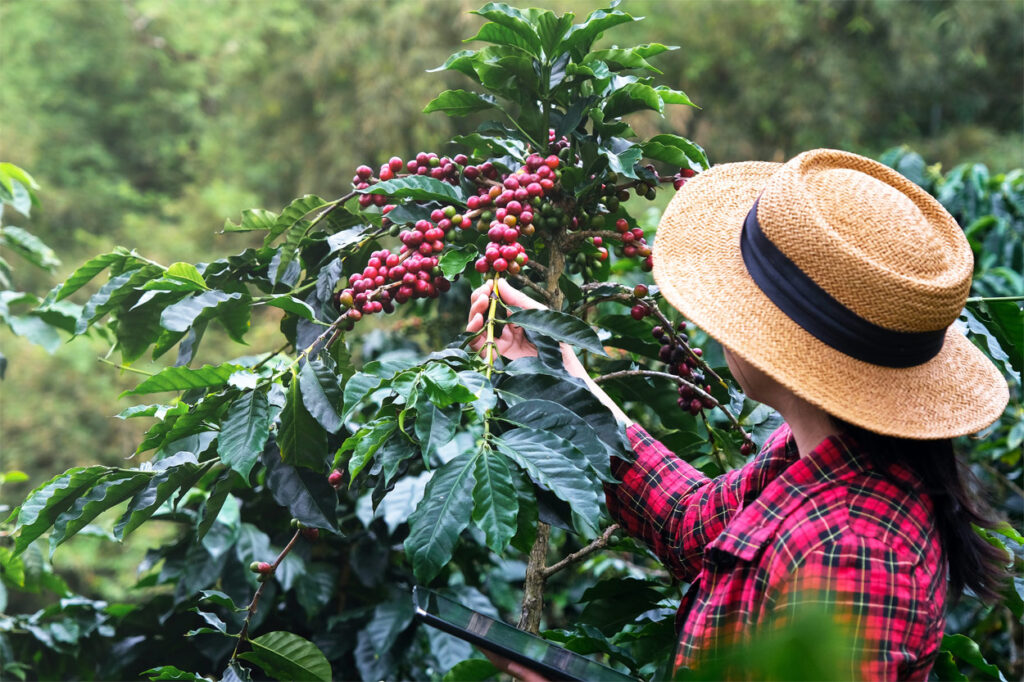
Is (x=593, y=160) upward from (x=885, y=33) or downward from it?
upward

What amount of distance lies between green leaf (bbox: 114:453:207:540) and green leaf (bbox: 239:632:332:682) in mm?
193

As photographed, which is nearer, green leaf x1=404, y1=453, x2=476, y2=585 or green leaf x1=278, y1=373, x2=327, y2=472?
green leaf x1=404, y1=453, x2=476, y2=585

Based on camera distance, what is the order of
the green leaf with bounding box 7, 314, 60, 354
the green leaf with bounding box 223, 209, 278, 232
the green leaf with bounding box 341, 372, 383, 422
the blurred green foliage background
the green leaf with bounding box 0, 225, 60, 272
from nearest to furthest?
the green leaf with bounding box 341, 372, 383, 422 < the green leaf with bounding box 223, 209, 278, 232 < the green leaf with bounding box 7, 314, 60, 354 < the green leaf with bounding box 0, 225, 60, 272 < the blurred green foliage background

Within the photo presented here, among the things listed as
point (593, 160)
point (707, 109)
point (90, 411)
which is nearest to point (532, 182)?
point (593, 160)

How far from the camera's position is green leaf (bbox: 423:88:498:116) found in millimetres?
1040

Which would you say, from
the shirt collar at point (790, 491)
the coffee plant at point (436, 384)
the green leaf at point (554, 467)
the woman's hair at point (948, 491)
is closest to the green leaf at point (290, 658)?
the coffee plant at point (436, 384)

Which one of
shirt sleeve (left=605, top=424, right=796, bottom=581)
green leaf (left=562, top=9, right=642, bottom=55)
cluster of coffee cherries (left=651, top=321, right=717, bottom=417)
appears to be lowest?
shirt sleeve (left=605, top=424, right=796, bottom=581)

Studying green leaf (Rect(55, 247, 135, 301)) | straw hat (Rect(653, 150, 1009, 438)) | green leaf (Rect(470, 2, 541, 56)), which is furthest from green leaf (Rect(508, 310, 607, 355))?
green leaf (Rect(55, 247, 135, 301))

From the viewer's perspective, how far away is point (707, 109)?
342 inches

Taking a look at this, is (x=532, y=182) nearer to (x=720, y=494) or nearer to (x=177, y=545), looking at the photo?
(x=720, y=494)

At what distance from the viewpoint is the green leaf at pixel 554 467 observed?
2.39 feet

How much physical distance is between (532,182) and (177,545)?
0.93 metres

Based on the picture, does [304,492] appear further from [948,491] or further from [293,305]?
[948,491]

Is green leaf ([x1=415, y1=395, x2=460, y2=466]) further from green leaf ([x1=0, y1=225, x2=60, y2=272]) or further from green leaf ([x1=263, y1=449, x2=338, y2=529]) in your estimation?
green leaf ([x1=0, y1=225, x2=60, y2=272])
